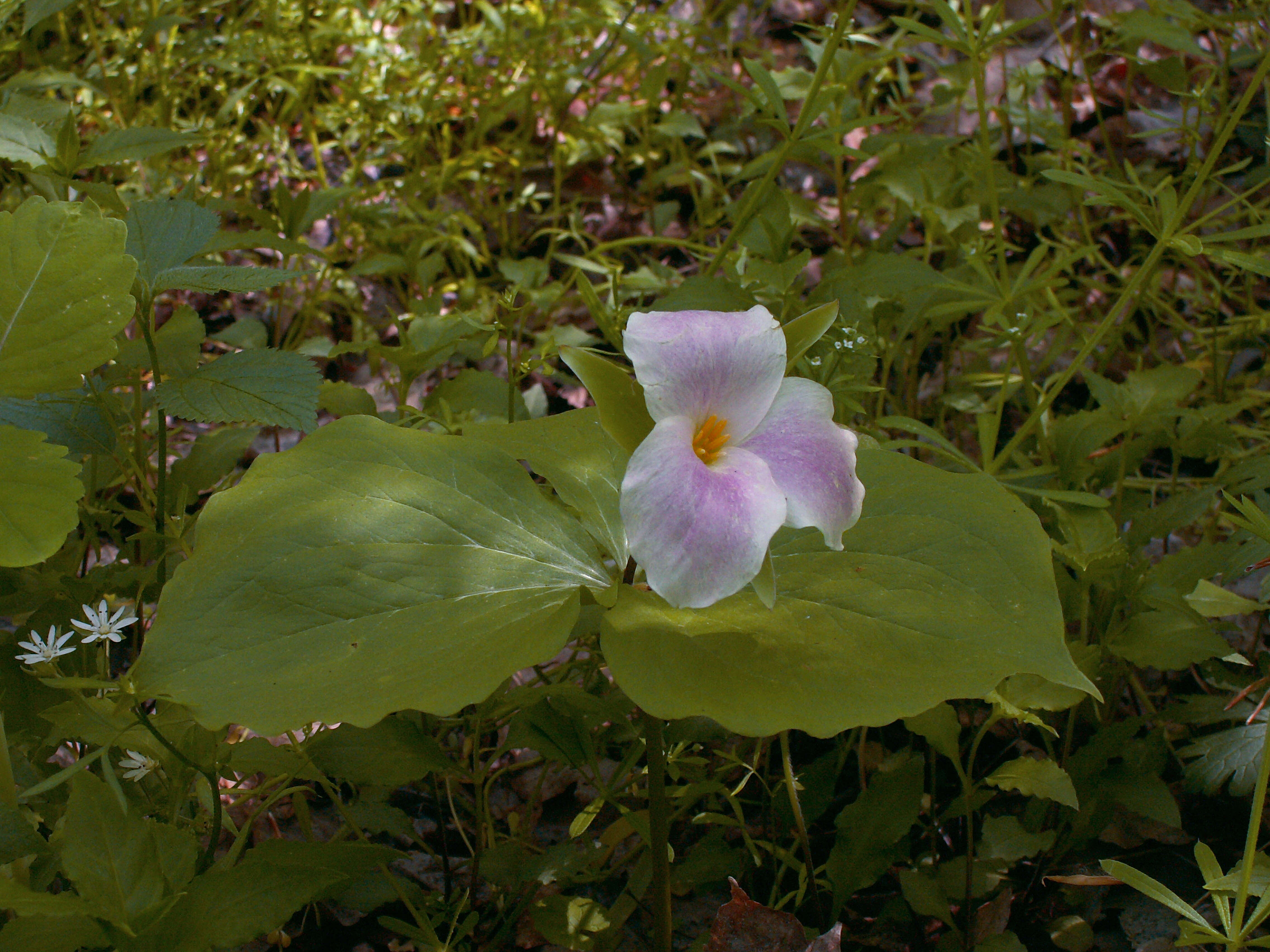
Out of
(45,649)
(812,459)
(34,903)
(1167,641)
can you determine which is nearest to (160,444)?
(45,649)

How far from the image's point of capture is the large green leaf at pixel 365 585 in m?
1.07

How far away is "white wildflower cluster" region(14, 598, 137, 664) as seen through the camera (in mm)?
1216

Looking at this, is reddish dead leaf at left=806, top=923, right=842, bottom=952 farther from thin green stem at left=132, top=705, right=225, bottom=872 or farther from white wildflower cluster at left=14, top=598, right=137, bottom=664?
white wildflower cluster at left=14, top=598, right=137, bottom=664

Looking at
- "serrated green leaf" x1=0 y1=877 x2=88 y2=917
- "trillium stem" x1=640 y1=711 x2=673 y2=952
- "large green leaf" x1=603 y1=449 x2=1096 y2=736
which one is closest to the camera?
"serrated green leaf" x1=0 y1=877 x2=88 y2=917

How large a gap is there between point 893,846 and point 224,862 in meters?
1.02

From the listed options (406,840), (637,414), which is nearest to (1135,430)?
Result: (637,414)

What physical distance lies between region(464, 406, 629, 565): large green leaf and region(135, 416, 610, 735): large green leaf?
3 cm

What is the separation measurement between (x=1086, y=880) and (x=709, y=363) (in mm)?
1102

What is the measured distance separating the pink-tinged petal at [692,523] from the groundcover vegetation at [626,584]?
10 mm

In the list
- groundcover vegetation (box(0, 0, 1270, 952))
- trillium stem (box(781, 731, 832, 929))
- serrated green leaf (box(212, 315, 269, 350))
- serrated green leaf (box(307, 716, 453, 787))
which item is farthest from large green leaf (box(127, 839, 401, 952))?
serrated green leaf (box(212, 315, 269, 350))

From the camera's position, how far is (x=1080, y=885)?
1.55m

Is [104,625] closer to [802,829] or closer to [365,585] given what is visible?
[365,585]

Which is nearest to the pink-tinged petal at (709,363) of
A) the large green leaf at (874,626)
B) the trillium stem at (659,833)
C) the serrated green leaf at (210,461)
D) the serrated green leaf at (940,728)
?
the large green leaf at (874,626)

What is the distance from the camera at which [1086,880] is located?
1.51 m
